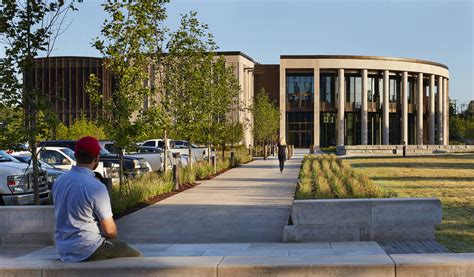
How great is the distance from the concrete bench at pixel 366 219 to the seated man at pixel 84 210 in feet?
13.2

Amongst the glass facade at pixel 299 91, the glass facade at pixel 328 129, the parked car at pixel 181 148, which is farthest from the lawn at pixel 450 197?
the glass facade at pixel 328 129

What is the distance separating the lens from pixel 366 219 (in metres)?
10.1

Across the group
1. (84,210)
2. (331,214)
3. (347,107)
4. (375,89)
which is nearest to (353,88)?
(347,107)

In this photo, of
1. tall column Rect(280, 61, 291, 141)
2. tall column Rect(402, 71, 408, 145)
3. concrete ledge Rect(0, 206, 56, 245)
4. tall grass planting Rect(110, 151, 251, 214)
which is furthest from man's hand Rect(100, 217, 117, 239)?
tall column Rect(402, 71, 408, 145)

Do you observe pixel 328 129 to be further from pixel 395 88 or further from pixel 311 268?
pixel 311 268

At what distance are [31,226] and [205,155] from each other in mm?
27189

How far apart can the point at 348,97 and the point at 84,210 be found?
85649mm

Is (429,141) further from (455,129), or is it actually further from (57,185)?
(57,185)

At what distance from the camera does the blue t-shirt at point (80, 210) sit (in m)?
6.32

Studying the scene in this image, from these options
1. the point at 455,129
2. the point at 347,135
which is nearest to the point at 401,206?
the point at 347,135

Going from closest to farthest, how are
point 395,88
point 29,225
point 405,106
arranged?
point 29,225, point 405,106, point 395,88

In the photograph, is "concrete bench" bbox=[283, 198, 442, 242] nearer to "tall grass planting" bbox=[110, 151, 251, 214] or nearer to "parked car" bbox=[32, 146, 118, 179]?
"tall grass planting" bbox=[110, 151, 251, 214]

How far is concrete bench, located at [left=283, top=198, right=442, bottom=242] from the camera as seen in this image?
10.0 m

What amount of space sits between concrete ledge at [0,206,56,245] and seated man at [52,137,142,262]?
11.6ft
